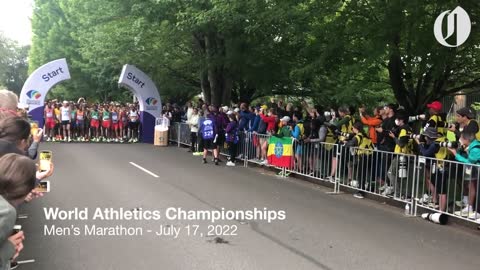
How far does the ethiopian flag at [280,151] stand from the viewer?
43.7 feet

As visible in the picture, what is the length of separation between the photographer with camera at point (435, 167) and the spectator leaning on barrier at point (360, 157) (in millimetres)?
1386

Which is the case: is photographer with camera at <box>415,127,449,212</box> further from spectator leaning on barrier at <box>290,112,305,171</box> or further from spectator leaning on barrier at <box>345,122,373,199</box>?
spectator leaning on barrier at <box>290,112,305,171</box>

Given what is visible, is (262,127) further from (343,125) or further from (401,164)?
(401,164)

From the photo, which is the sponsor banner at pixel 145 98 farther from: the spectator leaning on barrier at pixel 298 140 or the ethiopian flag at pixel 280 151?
the spectator leaning on barrier at pixel 298 140

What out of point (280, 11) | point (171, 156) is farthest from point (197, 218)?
point (171, 156)

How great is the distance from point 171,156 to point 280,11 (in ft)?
23.9

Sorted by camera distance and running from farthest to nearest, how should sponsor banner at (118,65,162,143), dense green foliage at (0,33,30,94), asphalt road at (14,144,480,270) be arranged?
dense green foliage at (0,33,30,94) < sponsor banner at (118,65,162,143) < asphalt road at (14,144,480,270)

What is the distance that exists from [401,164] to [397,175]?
0.22 metres

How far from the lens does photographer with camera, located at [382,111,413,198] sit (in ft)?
30.5

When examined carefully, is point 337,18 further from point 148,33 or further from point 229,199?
point 148,33

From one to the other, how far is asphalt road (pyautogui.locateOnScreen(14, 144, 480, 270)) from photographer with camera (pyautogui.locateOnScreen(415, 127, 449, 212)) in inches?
18.3

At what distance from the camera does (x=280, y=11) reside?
13.5m

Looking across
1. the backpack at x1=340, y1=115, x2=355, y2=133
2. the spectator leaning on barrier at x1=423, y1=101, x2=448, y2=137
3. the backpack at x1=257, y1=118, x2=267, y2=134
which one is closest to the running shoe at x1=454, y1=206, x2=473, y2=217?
the spectator leaning on barrier at x1=423, y1=101, x2=448, y2=137
